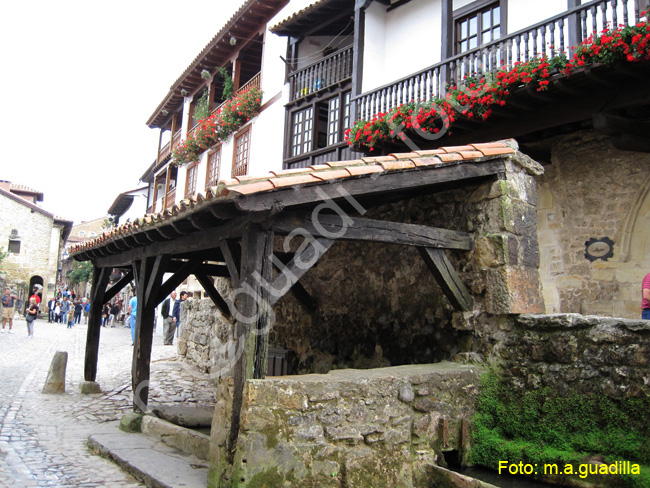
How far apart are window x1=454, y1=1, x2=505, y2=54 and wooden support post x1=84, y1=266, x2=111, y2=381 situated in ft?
21.7

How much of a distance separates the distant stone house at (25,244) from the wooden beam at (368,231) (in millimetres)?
32355

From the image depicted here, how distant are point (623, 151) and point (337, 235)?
4957 millimetres

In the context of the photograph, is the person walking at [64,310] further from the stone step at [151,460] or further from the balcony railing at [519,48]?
the stone step at [151,460]

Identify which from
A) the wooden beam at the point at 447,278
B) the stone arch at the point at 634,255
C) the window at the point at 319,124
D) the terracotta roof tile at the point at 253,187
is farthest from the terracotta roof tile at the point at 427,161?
the window at the point at 319,124

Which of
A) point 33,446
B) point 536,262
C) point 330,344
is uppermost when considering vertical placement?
point 536,262

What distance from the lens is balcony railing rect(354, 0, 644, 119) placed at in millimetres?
6250

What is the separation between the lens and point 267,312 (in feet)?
11.9

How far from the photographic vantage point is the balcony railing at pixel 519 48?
625cm

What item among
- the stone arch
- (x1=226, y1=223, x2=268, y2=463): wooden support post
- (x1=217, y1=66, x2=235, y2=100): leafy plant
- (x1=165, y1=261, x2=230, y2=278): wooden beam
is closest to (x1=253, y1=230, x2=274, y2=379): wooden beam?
(x1=226, y1=223, x2=268, y2=463): wooden support post

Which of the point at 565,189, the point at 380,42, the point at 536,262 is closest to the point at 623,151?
the point at 565,189

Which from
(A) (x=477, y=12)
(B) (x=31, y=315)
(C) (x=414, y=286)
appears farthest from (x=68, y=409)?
(B) (x=31, y=315)

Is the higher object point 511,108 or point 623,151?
point 511,108

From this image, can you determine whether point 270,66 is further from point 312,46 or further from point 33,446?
point 33,446
